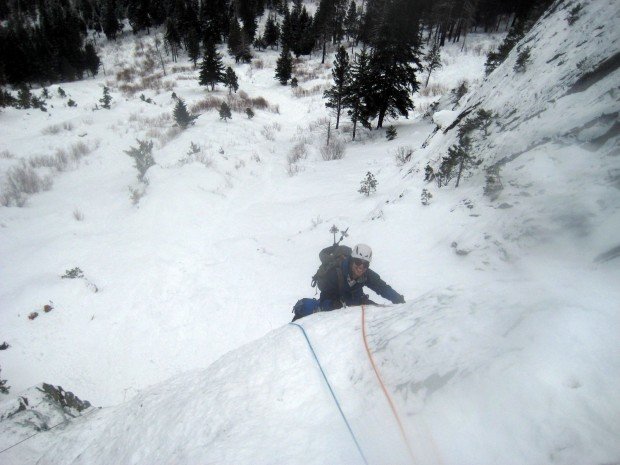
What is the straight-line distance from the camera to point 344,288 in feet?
13.6

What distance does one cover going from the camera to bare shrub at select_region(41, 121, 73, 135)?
16500 millimetres

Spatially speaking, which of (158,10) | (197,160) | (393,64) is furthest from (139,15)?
(197,160)

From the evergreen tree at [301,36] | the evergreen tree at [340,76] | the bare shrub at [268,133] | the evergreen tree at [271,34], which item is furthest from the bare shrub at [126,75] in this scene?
the evergreen tree at [340,76]

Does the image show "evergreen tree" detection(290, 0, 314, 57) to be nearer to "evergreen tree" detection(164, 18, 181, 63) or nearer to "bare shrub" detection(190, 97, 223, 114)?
"evergreen tree" detection(164, 18, 181, 63)

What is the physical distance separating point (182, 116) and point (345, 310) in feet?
58.3

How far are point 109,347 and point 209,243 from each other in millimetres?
3638

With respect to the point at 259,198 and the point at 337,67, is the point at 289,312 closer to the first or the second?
the point at 259,198

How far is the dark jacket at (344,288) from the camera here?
4109 mm

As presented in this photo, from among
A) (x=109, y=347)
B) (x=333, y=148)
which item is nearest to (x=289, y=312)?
(x=109, y=347)

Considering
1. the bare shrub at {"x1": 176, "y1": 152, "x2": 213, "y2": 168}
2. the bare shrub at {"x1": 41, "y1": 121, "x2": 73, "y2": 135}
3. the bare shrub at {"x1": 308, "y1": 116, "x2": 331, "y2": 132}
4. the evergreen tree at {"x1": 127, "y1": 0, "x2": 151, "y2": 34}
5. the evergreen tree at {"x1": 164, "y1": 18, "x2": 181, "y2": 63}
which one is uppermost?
the evergreen tree at {"x1": 127, "y1": 0, "x2": 151, "y2": 34}

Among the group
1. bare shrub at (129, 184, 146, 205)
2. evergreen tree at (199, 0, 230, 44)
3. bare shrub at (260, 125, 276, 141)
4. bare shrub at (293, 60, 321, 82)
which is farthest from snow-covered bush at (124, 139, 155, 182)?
evergreen tree at (199, 0, 230, 44)

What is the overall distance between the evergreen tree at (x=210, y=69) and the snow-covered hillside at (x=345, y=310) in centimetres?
1665

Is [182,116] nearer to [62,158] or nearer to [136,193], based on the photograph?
[62,158]

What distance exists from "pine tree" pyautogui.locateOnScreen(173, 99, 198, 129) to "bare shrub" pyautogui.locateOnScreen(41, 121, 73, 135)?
5800 millimetres
